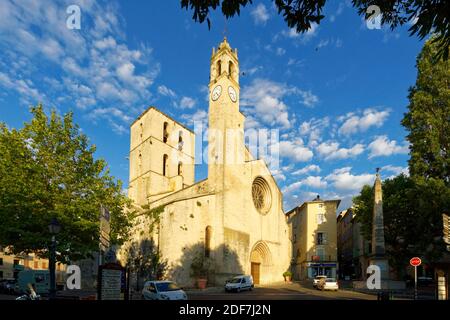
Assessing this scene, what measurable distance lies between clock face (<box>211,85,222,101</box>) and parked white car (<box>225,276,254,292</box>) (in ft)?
64.1

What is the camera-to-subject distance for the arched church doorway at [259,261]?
120 feet

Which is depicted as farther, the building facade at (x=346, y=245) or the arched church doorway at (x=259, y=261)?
the building facade at (x=346, y=245)

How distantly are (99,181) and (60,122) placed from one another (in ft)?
12.7

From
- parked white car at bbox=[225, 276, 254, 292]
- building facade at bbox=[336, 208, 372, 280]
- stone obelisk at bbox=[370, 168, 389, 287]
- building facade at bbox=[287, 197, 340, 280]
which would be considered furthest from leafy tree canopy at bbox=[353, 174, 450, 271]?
building facade at bbox=[287, 197, 340, 280]

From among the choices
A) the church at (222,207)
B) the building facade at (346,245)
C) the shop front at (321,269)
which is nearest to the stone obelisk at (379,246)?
the church at (222,207)

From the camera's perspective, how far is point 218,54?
39.2m

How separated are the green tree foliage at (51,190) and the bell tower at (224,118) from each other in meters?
16.7

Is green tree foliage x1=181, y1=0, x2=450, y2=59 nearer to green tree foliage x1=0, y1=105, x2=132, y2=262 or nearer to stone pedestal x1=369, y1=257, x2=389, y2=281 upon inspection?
green tree foliage x1=0, y1=105, x2=132, y2=262

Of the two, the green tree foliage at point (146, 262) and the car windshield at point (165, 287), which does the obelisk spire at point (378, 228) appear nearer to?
the car windshield at point (165, 287)

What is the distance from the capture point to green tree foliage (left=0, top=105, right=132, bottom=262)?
15930 mm

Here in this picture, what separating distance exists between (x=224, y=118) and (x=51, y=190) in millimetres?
21778

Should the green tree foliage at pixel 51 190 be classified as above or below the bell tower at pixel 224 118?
below

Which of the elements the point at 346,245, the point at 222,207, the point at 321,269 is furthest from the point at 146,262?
the point at 346,245

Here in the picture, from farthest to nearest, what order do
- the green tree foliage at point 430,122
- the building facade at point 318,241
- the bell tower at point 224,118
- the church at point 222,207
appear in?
the building facade at point 318,241, the bell tower at point 224,118, the church at point 222,207, the green tree foliage at point 430,122
